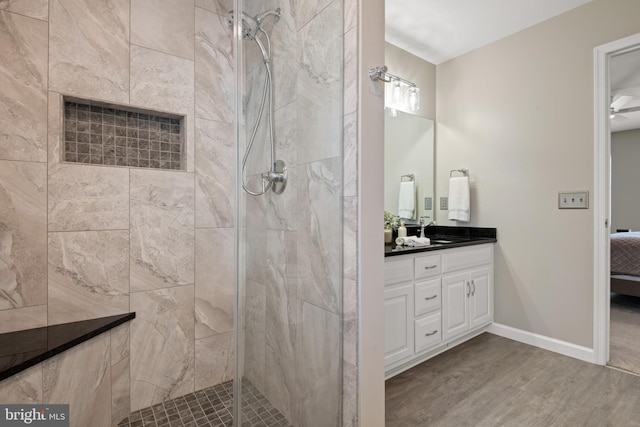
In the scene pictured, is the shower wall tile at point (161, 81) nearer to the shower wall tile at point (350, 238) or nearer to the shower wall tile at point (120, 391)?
the shower wall tile at point (350, 238)

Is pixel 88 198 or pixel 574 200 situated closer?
pixel 88 198

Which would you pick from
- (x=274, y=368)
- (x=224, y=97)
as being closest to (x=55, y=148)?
(x=224, y=97)

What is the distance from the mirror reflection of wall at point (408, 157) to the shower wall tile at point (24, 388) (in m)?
2.40

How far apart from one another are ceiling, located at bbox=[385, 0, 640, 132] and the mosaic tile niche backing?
1847 millimetres

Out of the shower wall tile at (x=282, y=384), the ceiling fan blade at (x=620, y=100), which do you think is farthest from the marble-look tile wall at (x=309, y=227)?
the ceiling fan blade at (x=620, y=100)

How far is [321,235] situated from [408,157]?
6.41ft

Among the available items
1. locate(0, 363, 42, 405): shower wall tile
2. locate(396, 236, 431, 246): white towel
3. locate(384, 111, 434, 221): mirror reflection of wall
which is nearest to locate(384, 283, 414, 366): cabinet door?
locate(396, 236, 431, 246): white towel

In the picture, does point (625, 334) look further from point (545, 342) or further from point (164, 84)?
point (164, 84)

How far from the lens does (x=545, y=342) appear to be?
2438 millimetres

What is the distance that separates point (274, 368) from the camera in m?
1.23

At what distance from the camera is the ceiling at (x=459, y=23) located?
2.29 m

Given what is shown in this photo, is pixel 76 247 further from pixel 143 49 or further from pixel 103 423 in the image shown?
pixel 143 49

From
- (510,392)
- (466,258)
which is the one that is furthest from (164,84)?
(510,392)

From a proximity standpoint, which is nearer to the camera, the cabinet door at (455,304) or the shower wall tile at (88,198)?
the shower wall tile at (88,198)
